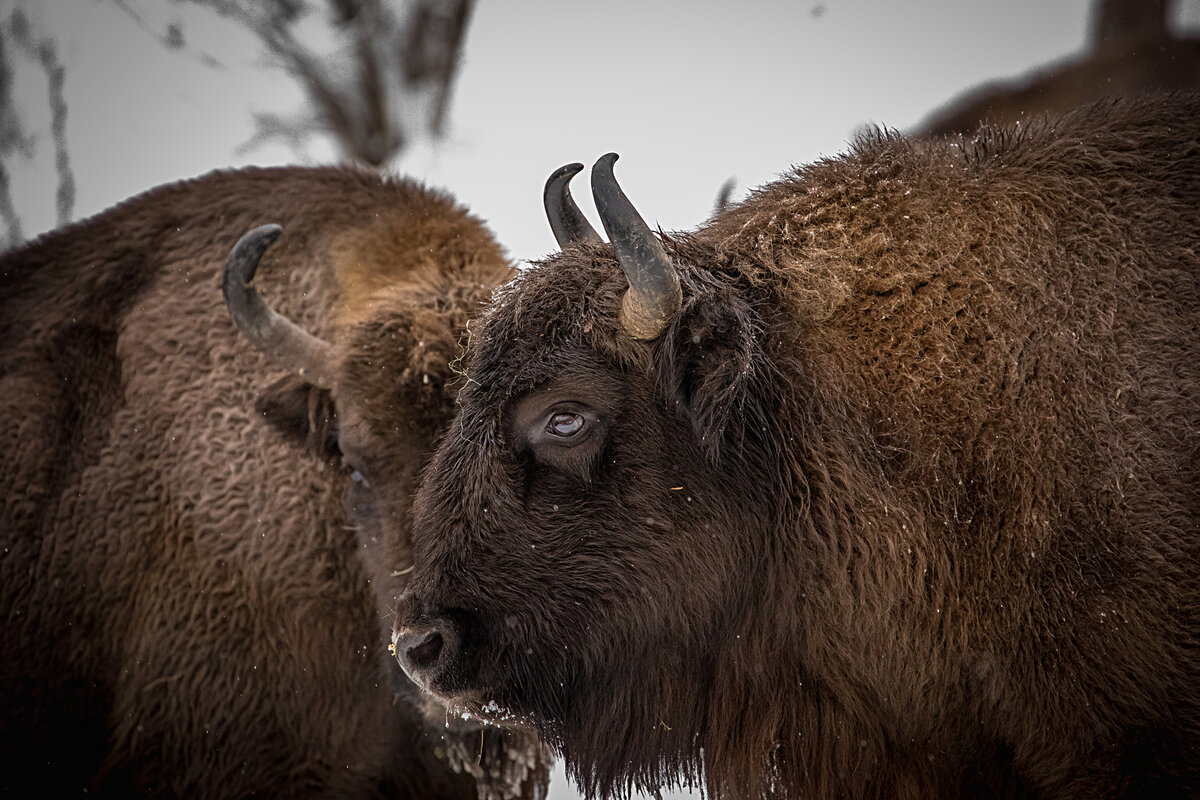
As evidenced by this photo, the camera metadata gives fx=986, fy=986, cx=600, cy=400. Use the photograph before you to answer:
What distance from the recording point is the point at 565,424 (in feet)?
8.79

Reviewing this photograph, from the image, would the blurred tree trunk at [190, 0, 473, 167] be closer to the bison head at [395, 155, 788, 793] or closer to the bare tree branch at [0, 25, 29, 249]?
the bare tree branch at [0, 25, 29, 249]

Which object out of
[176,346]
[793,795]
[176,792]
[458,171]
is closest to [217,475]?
[176,346]

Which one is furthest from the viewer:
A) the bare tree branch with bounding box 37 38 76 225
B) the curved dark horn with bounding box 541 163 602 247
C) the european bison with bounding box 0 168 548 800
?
the bare tree branch with bounding box 37 38 76 225

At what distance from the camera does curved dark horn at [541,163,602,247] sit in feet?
11.2

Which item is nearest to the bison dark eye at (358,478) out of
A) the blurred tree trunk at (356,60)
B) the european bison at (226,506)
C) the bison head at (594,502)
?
the european bison at (226,506)

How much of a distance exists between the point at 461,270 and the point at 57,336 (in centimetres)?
208

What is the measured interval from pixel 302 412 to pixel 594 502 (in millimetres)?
1950

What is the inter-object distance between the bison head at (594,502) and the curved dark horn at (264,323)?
1.52m

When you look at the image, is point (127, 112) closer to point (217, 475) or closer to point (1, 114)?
point (1, 114)

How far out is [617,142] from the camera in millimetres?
10750

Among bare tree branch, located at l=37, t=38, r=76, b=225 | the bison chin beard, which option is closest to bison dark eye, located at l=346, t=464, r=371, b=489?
the bison chin beard

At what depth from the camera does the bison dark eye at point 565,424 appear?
2.67m

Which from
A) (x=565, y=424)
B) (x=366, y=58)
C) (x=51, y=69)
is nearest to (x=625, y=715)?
(x=565, y=424)

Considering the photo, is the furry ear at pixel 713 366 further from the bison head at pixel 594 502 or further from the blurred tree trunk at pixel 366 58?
the blurred tree trunk at pixel 366 58
